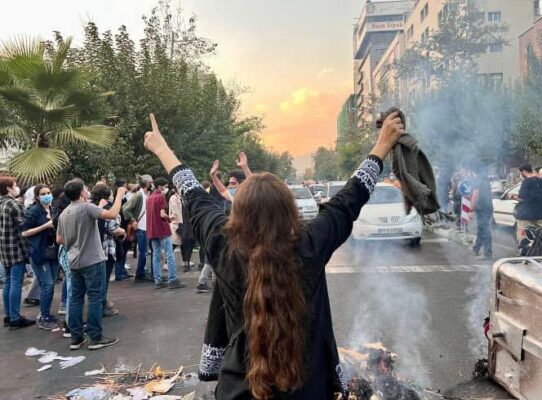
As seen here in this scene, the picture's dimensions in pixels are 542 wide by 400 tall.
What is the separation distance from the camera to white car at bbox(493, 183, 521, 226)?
12.1 meters

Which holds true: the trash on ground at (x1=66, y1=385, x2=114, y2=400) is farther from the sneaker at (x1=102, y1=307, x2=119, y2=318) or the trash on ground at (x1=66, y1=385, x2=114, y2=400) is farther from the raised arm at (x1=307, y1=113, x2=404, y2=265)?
the raised arm at (x1=307, y1=113, x2=404, y2=265)

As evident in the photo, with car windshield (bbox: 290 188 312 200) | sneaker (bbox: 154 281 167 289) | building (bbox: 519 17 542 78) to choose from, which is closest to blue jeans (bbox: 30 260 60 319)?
sneaker (bbox: 154 281 167 289)

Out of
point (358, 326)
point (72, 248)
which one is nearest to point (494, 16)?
point (358, 326)

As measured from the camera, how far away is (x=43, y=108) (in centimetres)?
848

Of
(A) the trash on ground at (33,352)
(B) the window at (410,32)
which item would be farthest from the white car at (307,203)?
(B) the window at (410,32)

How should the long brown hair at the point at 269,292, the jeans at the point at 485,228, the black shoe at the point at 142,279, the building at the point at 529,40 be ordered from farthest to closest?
the building at the point at 529,40 < the jeans at the point at 485,228 < the black shoe at the point at 142,279 < the long brown hair at the point at 269,292

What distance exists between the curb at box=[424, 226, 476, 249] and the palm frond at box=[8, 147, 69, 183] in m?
7.40

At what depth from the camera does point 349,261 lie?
959cm

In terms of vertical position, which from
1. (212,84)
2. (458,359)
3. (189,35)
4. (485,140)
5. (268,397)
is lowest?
(458,359)

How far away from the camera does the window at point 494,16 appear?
125 ft

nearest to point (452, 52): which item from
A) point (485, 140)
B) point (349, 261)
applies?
point (485, 140)

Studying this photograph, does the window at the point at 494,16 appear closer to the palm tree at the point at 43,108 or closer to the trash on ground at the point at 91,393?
the palm tree at the point at 43,108

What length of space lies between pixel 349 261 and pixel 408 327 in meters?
→ 4.32

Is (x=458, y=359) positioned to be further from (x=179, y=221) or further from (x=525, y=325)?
(x=179, y=221)
